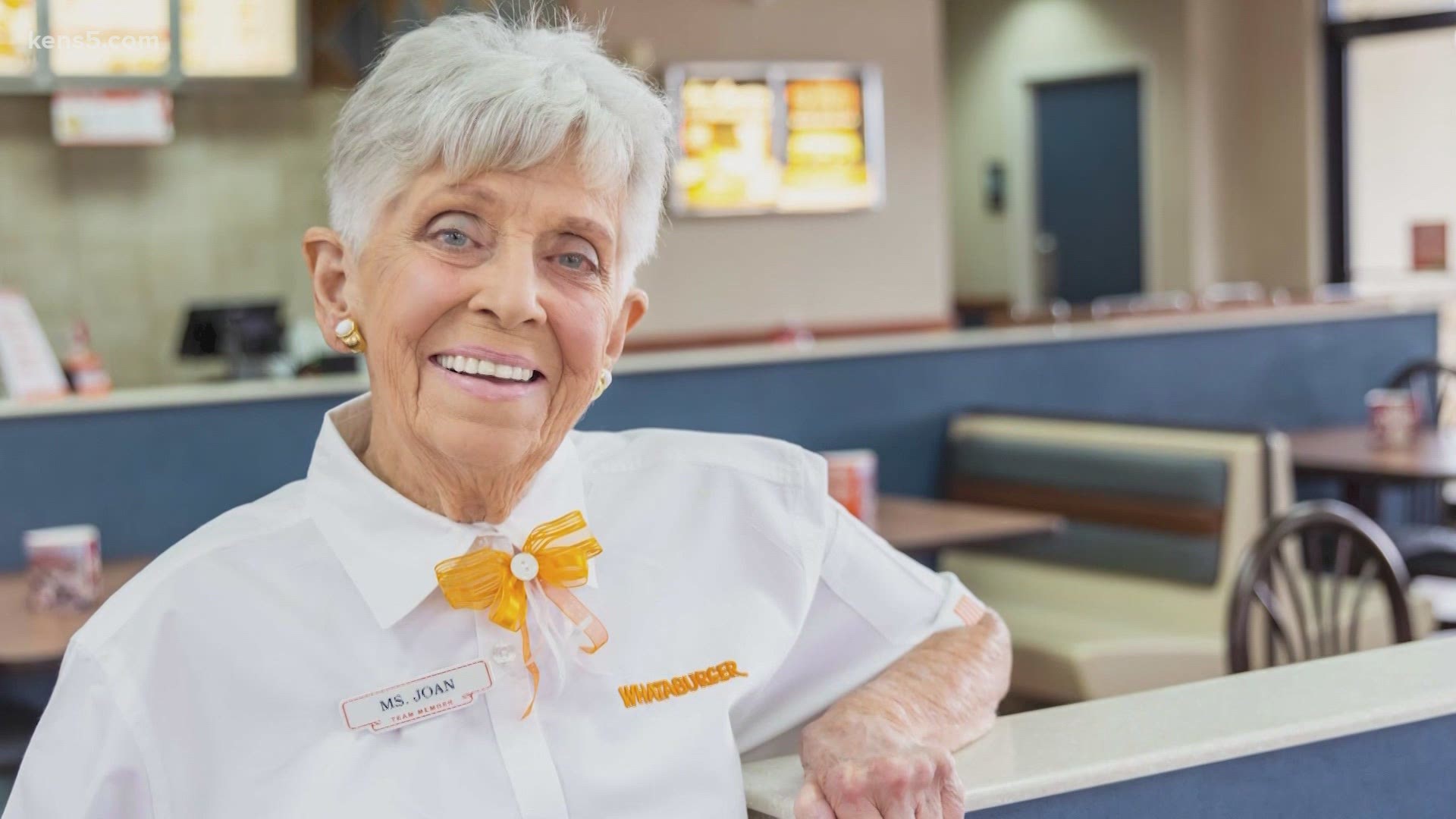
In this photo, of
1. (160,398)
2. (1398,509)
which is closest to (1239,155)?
(1398,509)

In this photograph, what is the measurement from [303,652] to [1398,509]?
518 cm

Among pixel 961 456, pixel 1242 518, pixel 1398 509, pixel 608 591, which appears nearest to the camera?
pixel 608 591

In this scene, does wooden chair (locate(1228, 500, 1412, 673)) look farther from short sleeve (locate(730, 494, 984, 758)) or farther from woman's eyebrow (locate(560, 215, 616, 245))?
woman's eyebrow (locate(560, 215, 616, 245))

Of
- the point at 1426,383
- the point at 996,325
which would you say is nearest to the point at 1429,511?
the point at 1426,383

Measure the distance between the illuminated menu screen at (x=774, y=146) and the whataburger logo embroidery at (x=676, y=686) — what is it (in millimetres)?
6710

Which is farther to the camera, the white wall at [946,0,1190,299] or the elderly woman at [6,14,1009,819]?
the white wall at [946,0,1190,299]

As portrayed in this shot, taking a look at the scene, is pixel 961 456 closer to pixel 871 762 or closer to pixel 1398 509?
pixel 1398 509

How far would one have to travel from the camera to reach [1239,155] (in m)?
10.8

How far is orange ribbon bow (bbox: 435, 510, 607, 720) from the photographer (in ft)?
4.70

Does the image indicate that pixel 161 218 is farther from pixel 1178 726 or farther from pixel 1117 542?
pixel 1178 726

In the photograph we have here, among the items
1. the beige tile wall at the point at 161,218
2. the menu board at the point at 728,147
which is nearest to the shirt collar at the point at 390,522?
the beige tile wall at the point at 161,218

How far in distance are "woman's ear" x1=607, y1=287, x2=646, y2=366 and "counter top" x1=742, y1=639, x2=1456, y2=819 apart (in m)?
0.38

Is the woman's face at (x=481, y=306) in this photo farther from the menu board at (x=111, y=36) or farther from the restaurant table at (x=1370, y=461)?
the menu board at (x=111, y=36)

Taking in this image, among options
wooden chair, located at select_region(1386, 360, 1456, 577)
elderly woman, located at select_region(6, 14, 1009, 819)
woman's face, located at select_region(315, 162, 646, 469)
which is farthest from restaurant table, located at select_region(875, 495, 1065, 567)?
woman's face, located at select_region(315, 162, 646, 469)
